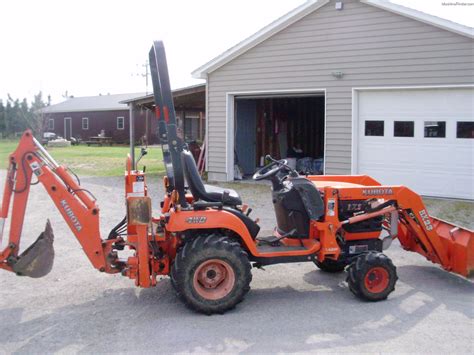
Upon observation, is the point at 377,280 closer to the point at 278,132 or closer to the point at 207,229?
the point at 207,229

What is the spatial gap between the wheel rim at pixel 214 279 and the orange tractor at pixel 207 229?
10mm

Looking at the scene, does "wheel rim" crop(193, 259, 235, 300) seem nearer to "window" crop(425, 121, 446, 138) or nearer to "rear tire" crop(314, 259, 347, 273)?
"rear tire" crop(314, 259, 347, 273)

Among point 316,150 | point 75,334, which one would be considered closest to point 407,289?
point 75,334

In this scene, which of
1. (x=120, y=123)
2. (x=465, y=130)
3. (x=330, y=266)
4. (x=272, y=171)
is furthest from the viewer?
(x=120, y=123)

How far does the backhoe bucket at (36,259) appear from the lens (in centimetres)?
491

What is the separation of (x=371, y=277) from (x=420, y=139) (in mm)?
7293

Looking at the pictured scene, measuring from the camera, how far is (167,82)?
5.01m

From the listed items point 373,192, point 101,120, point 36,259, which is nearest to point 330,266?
point 373,192

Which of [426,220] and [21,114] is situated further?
[21,114]

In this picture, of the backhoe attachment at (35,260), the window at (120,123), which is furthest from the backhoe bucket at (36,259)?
the window at (120,123)

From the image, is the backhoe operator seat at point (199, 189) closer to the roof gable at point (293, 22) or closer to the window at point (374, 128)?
the window at point (374, 128)

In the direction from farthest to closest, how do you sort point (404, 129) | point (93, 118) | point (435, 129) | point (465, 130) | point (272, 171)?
point (93, 118), point (404, 129), point (435, 129), point (465, 130), point (272, 171)

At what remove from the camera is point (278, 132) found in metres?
18.4

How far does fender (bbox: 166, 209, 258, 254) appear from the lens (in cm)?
499
